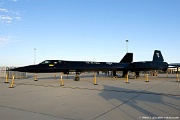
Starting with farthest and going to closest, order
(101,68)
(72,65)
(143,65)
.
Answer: (143,65) → (101,68) → (72,65)

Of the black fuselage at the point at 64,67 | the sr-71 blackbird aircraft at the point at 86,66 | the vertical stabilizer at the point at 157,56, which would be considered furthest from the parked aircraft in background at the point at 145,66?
the black fuselage at the point at 64,67

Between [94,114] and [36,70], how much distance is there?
13721mm

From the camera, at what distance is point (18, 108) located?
6.88 meters

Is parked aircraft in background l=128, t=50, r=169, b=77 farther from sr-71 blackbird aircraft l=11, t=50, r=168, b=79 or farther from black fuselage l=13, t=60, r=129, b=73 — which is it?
black fuselage l=13, t=60, r=129, b=73

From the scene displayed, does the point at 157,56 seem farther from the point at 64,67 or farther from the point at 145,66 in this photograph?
the point at 64,67

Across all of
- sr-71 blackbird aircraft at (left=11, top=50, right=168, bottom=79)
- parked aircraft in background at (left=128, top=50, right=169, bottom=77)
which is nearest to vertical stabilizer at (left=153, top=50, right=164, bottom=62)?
sr-71 blackbird aircraft at (left=11, top=50, right=168, bottom=79)

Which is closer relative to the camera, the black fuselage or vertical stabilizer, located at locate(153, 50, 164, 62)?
the black fuselage

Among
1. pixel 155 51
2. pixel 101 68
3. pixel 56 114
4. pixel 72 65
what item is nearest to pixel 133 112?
pixel 56 114

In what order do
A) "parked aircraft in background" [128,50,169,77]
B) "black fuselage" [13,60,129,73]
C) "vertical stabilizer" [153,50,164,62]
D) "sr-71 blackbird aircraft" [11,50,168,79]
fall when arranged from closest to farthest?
1. "black fuselage" [13,60,129,73]
2. "sr-71 blackbird aircraft" [11,50,168,79]
3. "parked aircraft in background" [128,50,169,77]
4. "vertical stabilizer" [153,50,164,62]

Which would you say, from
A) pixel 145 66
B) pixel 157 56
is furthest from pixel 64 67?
pixel 157 56

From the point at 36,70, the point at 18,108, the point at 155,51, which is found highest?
the point at 155,51

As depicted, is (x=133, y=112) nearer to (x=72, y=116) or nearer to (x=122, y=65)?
(x=72, y=116)

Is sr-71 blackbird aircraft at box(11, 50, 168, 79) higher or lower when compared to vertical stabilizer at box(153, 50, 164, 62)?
lower

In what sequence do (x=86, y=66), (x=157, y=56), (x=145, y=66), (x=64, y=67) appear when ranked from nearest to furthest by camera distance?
(x=64, y=67) < (x=86, y=66) < (x=145, y=66) < (x=157, y=56)
